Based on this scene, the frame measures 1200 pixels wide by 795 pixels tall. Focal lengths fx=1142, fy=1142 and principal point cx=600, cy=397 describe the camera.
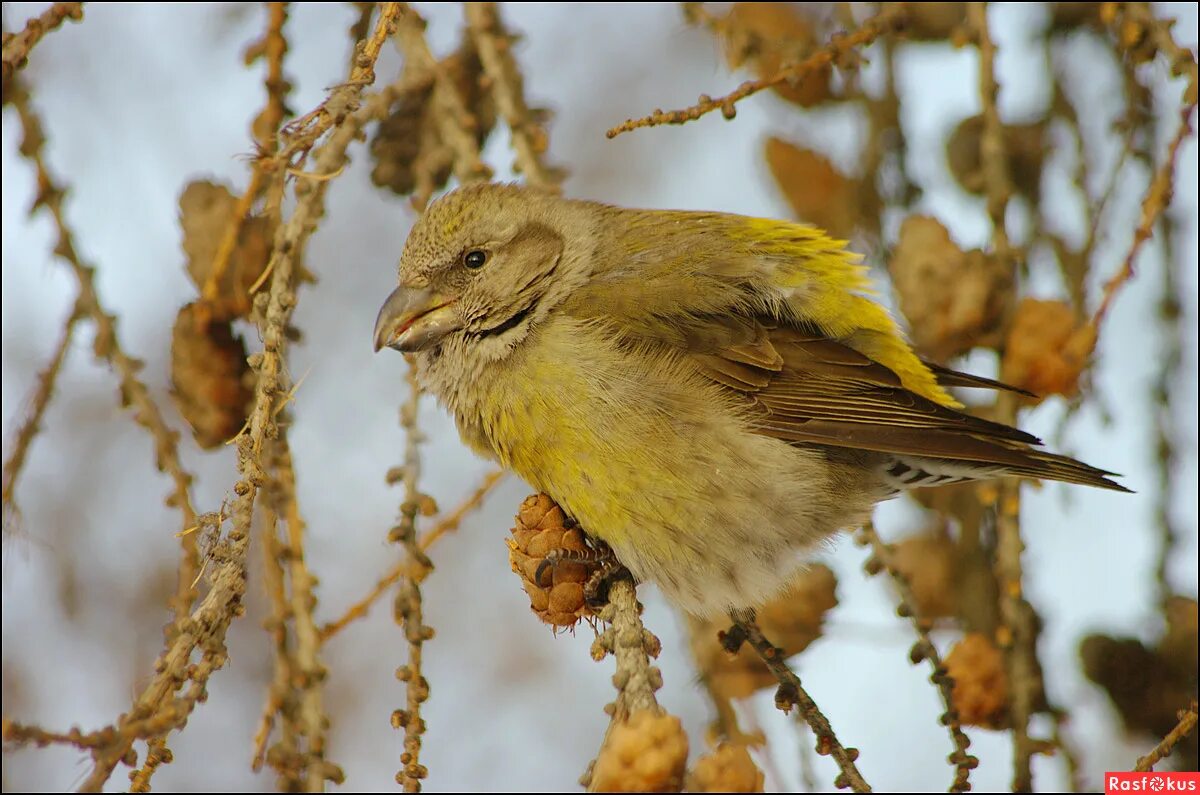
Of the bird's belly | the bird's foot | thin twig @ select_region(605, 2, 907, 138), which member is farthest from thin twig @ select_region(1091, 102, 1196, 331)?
the bird's foot

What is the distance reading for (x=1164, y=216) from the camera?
377 cm

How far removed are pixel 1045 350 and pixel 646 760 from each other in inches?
78.7

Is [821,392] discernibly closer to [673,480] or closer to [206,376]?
[673,480]

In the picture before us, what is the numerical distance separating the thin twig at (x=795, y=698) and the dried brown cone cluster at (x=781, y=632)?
3.4 inches

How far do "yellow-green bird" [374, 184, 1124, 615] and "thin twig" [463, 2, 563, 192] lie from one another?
13cm

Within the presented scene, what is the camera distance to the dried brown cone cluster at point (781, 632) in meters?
3.31

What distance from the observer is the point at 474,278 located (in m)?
3.41

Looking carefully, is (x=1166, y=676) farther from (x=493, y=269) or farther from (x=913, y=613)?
(x=493, y=269)

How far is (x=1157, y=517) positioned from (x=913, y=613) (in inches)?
49.7

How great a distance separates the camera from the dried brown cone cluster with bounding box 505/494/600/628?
2721 mm

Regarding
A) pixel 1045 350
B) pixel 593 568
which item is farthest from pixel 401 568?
pixel 1045 350

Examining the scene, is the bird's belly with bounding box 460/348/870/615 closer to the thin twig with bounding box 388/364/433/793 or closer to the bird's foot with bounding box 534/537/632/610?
the bird's foot with bounding box 534/537/632/610

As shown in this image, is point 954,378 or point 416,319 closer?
point 416,319

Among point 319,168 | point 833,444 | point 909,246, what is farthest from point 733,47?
point 319,168
